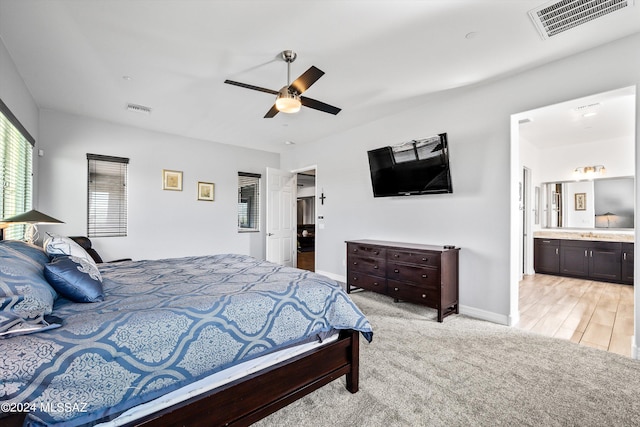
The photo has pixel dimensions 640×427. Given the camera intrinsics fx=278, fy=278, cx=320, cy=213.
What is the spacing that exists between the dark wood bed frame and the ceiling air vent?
283 cm

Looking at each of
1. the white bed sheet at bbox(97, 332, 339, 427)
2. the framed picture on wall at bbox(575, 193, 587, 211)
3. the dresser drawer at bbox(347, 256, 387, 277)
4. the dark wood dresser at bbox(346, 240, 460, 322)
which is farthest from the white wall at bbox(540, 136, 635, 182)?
the white bed sheet at bbox(97, 332, 339, 427)

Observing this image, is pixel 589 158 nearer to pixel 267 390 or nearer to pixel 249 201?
pixel 249 201

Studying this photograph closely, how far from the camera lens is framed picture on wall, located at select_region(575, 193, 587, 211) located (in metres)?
5.75

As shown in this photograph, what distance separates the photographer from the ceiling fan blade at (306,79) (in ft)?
7.67

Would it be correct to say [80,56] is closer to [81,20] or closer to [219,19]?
[81,20]

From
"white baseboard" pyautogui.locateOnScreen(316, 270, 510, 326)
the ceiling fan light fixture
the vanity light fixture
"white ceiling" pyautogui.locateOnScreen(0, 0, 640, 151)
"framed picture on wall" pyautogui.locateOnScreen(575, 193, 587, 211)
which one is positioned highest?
"white ceiling" pyautogui.locateOnScreen(0, 0, 640, 151)

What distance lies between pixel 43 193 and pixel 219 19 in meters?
3.82

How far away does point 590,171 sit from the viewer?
5.52 metres

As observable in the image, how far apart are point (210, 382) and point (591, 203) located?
7506 millimetres

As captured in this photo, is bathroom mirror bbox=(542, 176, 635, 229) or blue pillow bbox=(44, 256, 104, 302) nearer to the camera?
blue pillow bbox=(44, 256, 104, 302)

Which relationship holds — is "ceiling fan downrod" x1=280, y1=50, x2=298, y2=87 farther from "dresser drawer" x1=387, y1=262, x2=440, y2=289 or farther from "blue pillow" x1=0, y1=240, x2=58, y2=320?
"dresser drawer" x1=387, y1=262, x2=440, y2=289

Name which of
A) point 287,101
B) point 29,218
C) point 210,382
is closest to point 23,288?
point 210,382

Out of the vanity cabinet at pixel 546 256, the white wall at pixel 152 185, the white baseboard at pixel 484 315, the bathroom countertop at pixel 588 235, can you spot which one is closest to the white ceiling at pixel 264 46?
the white wall at pixel 152 185

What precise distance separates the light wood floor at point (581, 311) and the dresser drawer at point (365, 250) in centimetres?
176
